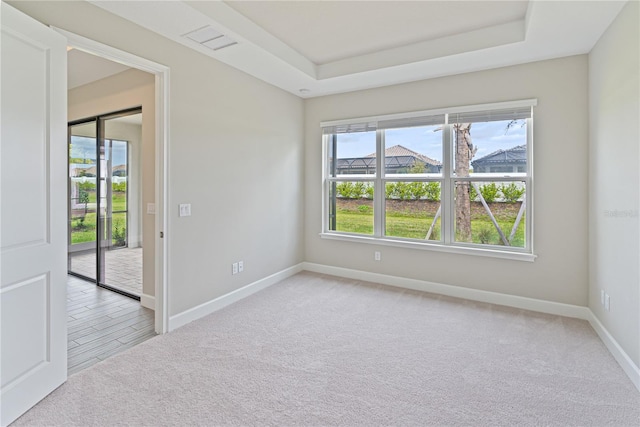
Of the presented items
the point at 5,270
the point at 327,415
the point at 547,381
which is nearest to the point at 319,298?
the point at 327,415

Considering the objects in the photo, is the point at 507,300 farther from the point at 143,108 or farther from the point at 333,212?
the point at 143,108

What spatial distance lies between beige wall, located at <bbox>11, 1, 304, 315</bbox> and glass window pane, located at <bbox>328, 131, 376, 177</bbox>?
0.60 metres

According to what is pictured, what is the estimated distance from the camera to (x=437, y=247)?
3.96 m

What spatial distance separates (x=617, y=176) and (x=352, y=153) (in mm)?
2892

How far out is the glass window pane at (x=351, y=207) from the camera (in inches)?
181

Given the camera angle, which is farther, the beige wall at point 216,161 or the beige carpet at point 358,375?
the beige wall at point 216,161

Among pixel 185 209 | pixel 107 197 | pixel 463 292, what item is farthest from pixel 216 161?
pixel 463 292

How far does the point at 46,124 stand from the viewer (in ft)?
6.39

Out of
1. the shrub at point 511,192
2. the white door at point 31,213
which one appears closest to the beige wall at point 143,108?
the white door at point 31,213

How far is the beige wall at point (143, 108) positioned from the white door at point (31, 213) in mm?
1271

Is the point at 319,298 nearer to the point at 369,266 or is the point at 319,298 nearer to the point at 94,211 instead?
the point at 369,266

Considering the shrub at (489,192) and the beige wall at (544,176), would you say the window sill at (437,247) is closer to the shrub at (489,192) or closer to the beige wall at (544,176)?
the beige wall at (544,176)

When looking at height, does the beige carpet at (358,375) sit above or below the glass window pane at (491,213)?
below

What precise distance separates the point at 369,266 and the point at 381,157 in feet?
4.91
